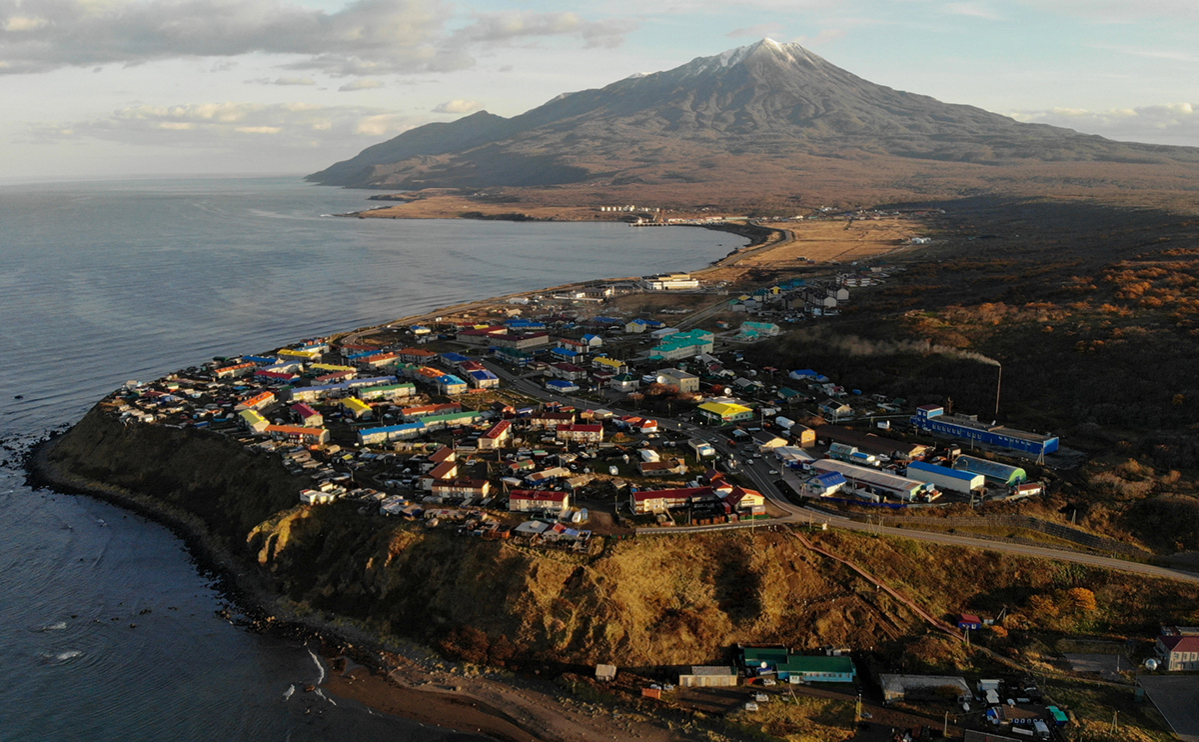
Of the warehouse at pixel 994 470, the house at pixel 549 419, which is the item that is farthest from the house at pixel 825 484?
the house at pixel 549 419

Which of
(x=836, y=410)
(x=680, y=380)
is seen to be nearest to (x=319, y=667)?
(x=680, y=380)

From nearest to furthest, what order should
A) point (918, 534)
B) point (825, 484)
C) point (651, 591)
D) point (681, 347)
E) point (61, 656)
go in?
point (651, 591), point (61, 656), point (918, 534), point (825, 484), point (681, 347)

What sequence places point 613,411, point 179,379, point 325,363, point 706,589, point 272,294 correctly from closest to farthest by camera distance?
point 706,589 → point 613,411 → point 179,379 → point 325,363 → point 272,294

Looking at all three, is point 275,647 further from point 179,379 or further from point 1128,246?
point 1128,246

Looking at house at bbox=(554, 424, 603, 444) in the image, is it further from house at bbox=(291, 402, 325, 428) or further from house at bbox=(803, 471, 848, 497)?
house at bbox=(291, 402, 325, 428)

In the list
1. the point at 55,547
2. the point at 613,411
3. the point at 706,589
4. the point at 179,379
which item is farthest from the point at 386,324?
the point at 706,589

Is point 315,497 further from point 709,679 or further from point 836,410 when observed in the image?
point 836,410

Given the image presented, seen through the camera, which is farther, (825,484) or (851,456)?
(851,456)

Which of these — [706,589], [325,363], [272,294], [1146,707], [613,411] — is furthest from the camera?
[272,294]
